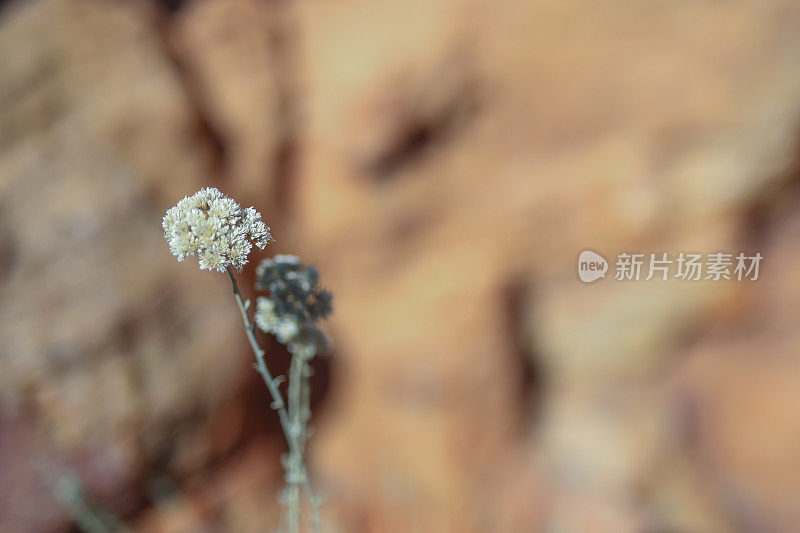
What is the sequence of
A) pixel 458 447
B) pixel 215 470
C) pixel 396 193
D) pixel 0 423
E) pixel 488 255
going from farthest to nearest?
pixel 396 193 → pixel 488 255 → pixel 458 447 → pixel 215 470 → pixel 0 423

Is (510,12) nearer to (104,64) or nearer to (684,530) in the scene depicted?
(104,64)

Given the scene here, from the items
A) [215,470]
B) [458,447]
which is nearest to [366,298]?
[458,447]

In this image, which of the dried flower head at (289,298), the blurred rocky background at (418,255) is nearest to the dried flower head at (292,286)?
the dried flower head at (289,298)

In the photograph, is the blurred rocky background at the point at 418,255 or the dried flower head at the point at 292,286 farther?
the blurred rocky background at the point at 418,255

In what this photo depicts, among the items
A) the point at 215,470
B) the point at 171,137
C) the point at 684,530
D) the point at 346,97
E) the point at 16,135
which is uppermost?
the point at 346,97

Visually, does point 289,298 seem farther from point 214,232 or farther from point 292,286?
point 214,232

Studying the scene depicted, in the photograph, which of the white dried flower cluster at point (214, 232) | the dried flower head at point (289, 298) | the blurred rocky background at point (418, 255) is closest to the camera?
the white dried flower cluster at point (214, 232)

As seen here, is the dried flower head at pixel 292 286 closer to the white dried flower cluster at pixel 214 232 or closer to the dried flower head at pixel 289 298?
the dried flower head at pixel 289 298

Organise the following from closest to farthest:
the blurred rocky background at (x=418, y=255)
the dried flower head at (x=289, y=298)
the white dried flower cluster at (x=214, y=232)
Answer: the white dried flower cluster at (x=214, y=232) < the dried flower head at (x=289, y=298) < the blurred rocky background at (x=418, y=255)
